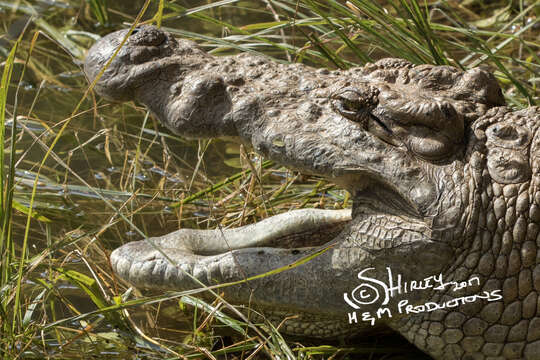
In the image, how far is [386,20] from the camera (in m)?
3.51

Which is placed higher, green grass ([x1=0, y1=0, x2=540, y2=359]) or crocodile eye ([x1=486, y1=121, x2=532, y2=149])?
crocodile eye ([x1=486, y1=121, x2=532, y2=149])

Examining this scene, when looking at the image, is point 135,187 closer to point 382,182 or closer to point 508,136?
point 382,182

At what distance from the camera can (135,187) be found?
378 centimetres

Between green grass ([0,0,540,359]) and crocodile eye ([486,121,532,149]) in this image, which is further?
green grass ([0,0,540,359])
